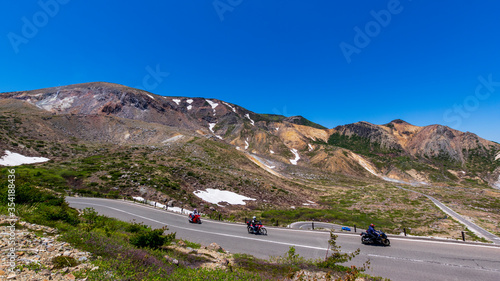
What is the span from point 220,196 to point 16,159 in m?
39.5

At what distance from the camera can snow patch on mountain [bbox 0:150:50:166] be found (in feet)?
126

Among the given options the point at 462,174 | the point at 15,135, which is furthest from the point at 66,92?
the point at 462,174

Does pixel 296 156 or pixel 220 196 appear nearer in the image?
pixel 220 196

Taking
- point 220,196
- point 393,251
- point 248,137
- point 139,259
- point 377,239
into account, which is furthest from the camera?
point 248,137

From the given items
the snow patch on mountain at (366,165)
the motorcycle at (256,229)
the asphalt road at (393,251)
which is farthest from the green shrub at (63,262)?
the snow patch on mountain at (366,165)

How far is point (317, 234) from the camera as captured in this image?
18.1 m

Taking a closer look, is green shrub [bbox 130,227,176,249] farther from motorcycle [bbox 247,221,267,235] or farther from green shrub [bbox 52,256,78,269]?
motorcycle [bbox 247,221,267,235]

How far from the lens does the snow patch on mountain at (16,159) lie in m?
38.3

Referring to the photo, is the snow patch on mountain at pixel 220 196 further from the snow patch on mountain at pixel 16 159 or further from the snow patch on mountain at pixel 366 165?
the snow patch on mountain at pixel 366 165

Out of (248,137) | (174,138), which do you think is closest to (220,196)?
(174,138)

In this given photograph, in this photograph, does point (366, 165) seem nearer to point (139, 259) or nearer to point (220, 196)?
point (220, 196)

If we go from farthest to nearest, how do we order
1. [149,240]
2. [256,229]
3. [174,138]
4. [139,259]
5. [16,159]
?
[174,138]
[16,159]
[256,229]
[149,240]
[139,259]

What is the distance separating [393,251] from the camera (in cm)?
1306

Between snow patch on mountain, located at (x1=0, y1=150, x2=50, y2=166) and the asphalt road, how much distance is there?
1548 inches
